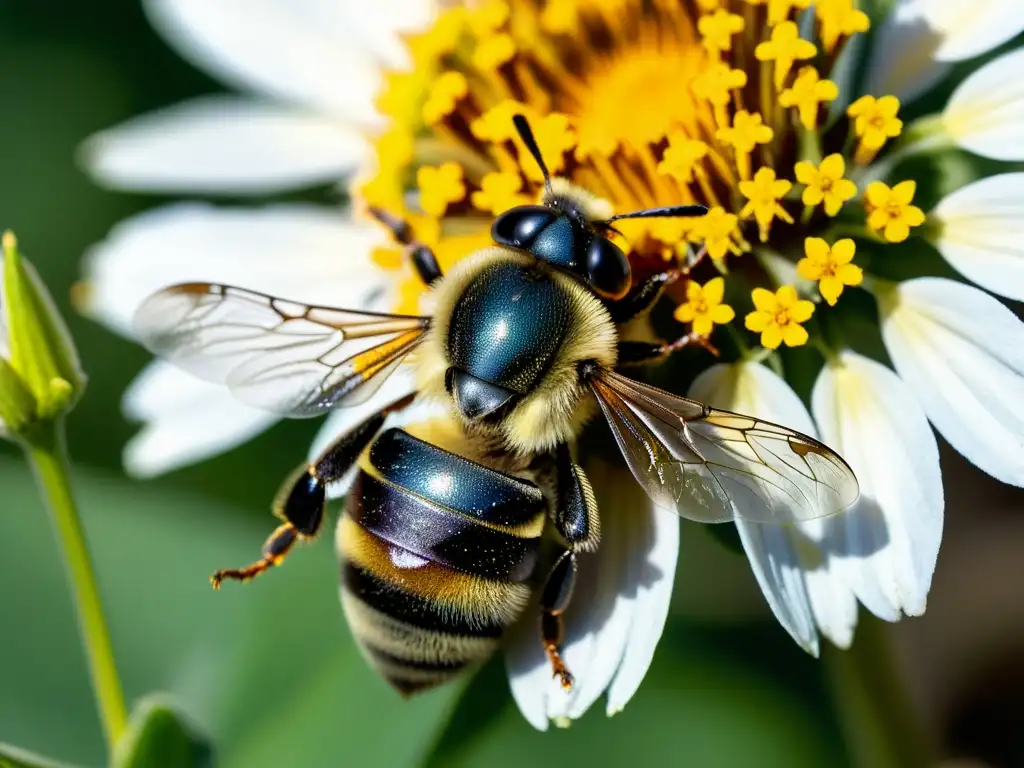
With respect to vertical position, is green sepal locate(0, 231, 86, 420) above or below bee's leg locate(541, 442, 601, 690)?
above

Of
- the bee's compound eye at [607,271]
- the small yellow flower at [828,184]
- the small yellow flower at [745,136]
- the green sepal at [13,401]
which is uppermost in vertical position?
the green sepal at [13,401]

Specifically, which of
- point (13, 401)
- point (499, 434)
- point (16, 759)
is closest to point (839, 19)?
point (499, 434)

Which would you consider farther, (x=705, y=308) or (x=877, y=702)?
(x=877, y=702)

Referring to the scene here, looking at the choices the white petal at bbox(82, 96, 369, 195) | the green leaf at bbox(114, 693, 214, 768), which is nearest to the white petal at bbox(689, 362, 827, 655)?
the green leaf at bbox(114, 693, 214, 768)

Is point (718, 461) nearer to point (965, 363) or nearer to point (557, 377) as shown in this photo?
point (557, 377)

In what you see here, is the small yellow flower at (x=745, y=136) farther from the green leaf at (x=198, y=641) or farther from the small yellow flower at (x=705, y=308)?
the green leaf at (x=198, y=641)

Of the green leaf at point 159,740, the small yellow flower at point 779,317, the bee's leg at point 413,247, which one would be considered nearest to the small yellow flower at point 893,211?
the small yellow flower at point 779,317

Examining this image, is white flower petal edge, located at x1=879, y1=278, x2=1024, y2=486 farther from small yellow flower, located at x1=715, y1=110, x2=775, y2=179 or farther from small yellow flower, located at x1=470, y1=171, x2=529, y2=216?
small yellow flower, located at x1=470, y1=171, x2=529, y2=216
